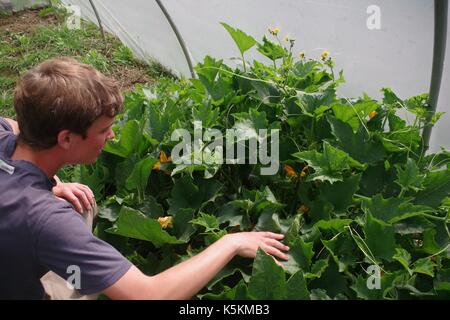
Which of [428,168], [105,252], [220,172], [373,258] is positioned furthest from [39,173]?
[428,168]

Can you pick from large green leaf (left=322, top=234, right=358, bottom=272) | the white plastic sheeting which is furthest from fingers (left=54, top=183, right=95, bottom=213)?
the white plastic sheeting

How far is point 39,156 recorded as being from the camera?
1.23m

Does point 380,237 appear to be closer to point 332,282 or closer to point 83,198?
point 332,282

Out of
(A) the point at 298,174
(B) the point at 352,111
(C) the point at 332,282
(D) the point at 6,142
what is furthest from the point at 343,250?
(D) the point at 6,142

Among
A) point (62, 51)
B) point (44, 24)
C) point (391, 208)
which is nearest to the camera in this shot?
point (391, 208)

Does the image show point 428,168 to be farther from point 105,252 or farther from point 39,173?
point 39,173

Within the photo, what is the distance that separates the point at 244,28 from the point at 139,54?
1.66 metres

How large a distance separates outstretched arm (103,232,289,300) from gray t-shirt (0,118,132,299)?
0.03 meters

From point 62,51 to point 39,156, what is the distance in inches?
121

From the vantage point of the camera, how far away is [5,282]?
1.21 m

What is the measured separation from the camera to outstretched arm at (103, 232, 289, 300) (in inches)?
44.4

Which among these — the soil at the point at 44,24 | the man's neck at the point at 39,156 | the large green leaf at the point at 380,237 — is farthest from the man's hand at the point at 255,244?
the soil at the point at 44,24

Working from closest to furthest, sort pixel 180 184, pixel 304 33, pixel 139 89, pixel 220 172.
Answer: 1. pixel 180 184
2. pixel 220 172
3. pixel 139 89
4. pixel 304 33

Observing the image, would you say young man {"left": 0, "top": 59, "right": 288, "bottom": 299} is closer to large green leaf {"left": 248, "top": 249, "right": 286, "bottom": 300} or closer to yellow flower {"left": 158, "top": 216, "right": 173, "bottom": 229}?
large green leaf {"left": 248, "top": 249, "right": 286, "bottom": 300}
